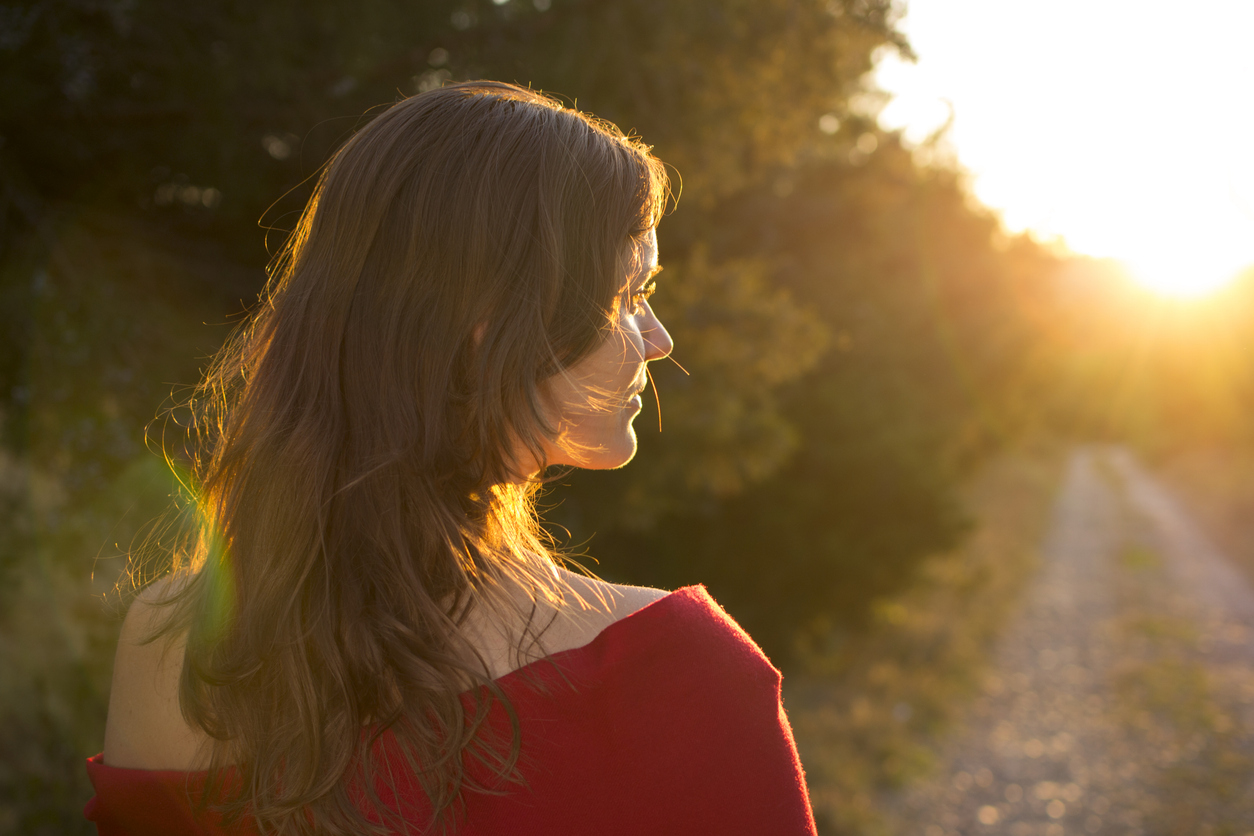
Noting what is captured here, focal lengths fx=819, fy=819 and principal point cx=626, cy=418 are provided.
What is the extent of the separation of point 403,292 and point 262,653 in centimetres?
48

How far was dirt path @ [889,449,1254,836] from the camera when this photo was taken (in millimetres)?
6516

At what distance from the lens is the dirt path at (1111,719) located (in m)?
6.52

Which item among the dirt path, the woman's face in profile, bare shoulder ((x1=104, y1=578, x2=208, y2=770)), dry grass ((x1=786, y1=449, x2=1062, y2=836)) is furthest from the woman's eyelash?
the dirt path

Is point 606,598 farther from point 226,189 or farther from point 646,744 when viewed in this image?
point 226,189

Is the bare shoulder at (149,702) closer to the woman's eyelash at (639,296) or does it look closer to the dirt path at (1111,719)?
the woman's eyelash at (639,296)

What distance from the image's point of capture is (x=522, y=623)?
40.8 inches

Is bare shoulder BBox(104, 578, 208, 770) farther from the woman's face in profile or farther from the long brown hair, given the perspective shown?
the woman's face in profile

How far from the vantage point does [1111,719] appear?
826 cm

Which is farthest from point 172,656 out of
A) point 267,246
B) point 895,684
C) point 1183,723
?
point 1183,723

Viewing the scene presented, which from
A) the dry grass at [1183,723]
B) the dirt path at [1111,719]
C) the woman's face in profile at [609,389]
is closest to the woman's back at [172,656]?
the woman's face in profile at [609,389]

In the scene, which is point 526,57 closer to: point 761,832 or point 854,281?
point 761,832

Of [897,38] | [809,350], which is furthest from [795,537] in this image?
[897,38]

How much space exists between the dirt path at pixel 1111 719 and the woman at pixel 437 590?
21.1 feet

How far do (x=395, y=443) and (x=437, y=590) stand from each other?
0.19 m
